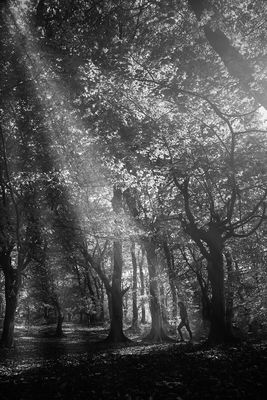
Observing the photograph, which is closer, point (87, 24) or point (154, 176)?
point (87, 24)

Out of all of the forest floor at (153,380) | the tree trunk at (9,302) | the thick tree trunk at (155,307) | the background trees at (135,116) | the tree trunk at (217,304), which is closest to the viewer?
the forest floor at (153,380)

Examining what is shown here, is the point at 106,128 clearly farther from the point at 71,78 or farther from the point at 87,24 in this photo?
the point at 87,24

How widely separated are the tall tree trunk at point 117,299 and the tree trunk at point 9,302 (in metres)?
6.10

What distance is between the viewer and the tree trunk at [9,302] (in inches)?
741

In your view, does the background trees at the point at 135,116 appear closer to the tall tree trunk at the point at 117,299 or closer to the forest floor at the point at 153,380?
the tall tree trunk at the point at 117,299

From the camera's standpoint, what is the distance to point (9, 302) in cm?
1995

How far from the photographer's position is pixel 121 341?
69.8ft

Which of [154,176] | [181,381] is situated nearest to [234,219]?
[154,176]

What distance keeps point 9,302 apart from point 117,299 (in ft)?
22.7

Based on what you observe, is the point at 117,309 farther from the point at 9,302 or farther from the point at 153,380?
the point at 153,380

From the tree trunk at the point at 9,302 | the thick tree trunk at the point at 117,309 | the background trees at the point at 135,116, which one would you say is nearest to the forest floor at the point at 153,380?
the background trees at the point at 135,116

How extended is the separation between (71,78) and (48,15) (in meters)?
1.91

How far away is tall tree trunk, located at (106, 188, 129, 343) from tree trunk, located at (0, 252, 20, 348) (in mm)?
6101

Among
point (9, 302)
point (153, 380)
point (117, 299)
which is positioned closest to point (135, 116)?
point (153, 380)
